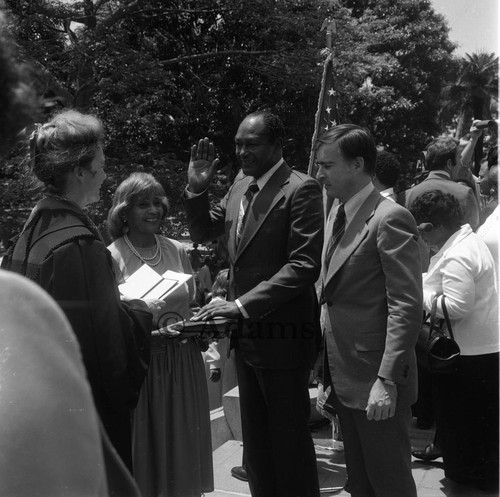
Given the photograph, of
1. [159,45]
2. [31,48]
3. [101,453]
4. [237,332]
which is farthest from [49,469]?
Answer: [159,45]

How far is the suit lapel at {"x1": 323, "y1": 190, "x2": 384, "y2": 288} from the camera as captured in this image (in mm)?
2344

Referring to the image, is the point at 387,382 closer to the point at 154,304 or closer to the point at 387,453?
the point at 387,453

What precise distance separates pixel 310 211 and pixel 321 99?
1.54 meters

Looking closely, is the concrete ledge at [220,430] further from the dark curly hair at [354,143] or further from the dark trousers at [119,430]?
the dark curly hair at [354,143]

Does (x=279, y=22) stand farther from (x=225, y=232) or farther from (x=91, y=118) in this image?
(x=91, y=118)

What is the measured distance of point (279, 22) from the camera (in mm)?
11875

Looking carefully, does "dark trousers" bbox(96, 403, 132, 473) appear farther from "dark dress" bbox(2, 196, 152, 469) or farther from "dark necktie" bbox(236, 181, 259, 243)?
"dark necktie" bbox(236, 181, 259, 243)

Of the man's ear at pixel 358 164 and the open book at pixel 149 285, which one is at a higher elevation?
the man's ear at pixel 358 164

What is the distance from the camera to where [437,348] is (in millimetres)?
2857

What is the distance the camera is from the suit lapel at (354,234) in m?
2.34

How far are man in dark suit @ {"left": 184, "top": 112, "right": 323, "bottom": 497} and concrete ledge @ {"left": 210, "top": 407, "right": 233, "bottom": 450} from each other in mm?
1271

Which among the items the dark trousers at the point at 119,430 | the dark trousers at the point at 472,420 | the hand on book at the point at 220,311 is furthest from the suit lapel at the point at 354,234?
the dark trousers at the point at 472,420

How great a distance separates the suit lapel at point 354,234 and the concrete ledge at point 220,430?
195 centimetres

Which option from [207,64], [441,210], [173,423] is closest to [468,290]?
[441,210]
